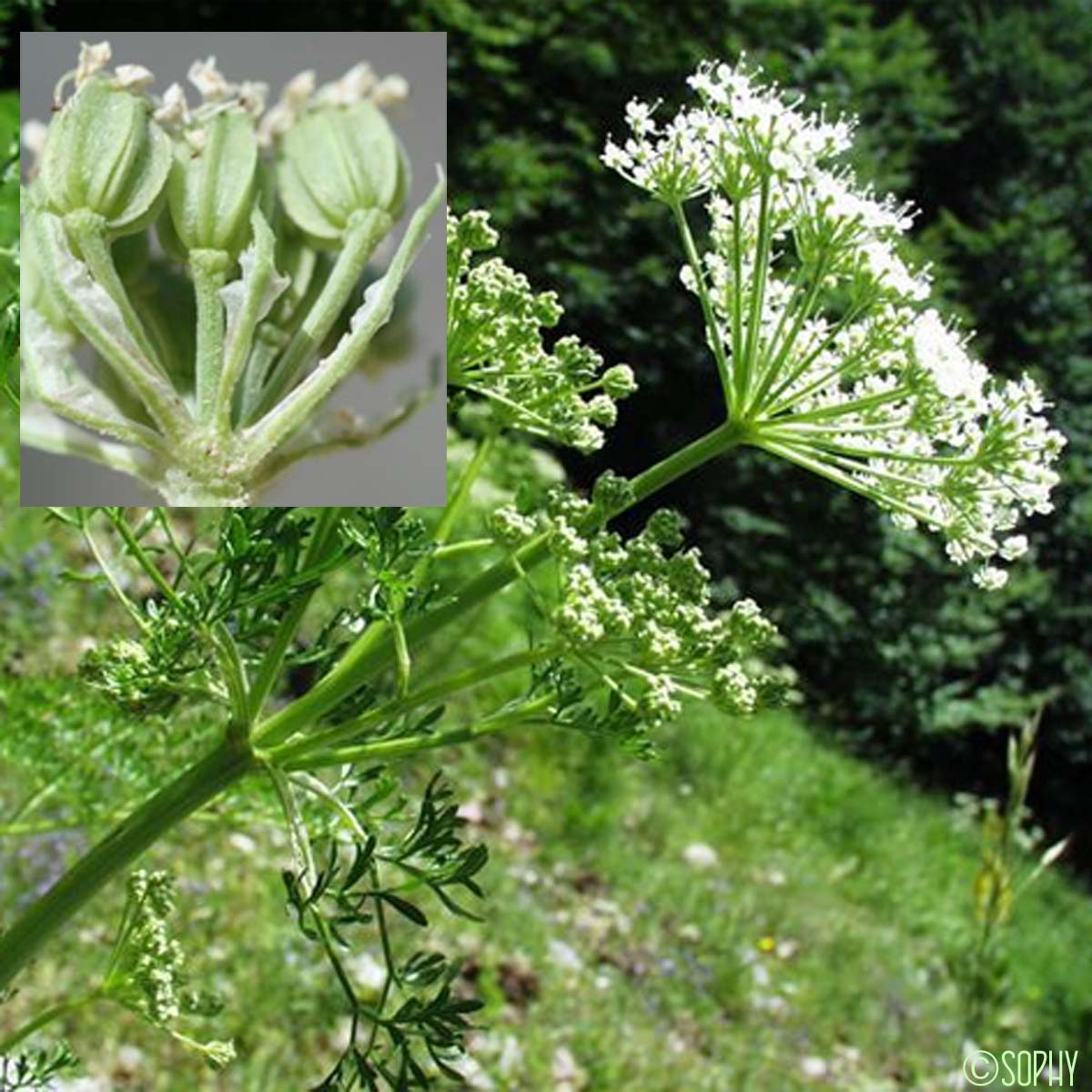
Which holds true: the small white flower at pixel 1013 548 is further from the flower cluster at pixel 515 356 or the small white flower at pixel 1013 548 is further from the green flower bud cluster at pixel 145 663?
the green flower bud cluster at pixel 145 663

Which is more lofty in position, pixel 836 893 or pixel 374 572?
pixel 374 572

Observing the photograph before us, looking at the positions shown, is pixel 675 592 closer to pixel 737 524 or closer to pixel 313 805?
pixel 313 805

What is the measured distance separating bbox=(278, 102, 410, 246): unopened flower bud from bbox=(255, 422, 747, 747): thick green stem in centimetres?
27

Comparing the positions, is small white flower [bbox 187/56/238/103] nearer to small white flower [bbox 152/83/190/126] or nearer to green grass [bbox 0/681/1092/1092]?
small white flower [bbox 152/83/190/126]

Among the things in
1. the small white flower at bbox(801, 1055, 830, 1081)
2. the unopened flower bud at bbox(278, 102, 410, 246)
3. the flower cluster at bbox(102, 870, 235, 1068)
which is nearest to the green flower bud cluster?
the flower cluster at bbox(102, 870, 235, 1068)

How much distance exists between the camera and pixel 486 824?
16.4 feet

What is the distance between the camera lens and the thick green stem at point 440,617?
95 cm

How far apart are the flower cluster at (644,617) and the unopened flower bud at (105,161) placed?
0.29 m

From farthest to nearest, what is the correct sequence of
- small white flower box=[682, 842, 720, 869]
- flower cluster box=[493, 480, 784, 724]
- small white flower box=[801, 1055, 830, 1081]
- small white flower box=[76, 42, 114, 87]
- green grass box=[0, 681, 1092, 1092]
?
small white flower box=[682, 842, 720, 869]
small white flower box=[801, 1055, 830, 1081]
green grass box=[0, 681, 1092, 1092]
small white flower box=[76, 42, 114, 87]
flower cluster box=[493, 480, 784, 724]

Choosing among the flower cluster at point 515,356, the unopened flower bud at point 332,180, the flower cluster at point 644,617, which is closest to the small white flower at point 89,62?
the unopened flower bud at point 332,180

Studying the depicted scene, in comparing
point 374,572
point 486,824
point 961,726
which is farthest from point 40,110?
point 961,726

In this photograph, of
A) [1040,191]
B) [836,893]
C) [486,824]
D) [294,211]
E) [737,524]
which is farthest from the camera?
[1040,191]

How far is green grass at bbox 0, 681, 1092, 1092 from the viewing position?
350 cm

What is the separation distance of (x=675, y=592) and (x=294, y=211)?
1.17 ft
